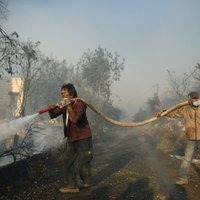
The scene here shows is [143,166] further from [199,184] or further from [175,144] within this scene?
[175,144]

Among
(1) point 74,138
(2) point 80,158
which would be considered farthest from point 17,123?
(2) point 80,158

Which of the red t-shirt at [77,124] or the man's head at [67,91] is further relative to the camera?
the man's head at [67,91]

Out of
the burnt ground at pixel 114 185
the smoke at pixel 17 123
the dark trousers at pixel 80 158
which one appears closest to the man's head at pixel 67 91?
the smoke at pixel 17 123

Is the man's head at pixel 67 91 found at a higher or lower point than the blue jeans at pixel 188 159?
higher

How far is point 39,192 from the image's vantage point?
5.50 m

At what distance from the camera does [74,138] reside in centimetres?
568

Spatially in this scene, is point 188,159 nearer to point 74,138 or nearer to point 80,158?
point 80,158

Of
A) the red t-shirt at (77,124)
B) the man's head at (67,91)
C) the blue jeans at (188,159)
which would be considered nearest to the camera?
the red t-shirt at (77,124)

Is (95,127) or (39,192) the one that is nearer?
(39,192)

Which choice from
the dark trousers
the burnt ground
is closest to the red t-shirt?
the dark trousers

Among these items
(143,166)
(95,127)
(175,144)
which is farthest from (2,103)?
(143,166)

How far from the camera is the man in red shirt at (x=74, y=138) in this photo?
18.4 ft

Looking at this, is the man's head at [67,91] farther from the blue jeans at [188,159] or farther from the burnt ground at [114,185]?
the blue jeans at [188,159]

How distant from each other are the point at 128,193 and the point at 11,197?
227 centimetres
